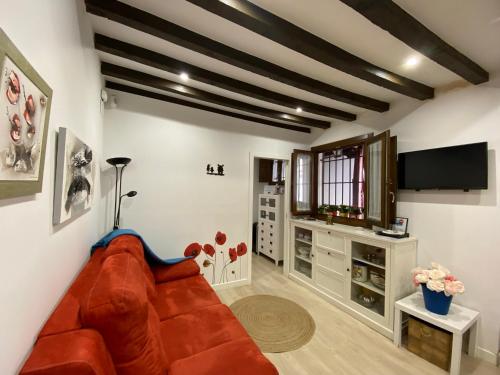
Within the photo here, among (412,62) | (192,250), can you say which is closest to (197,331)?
(192,250)

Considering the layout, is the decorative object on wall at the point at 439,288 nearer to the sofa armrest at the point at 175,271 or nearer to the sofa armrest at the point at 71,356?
the sofa armrest at the point at 175,271

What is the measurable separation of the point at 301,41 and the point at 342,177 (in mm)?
2505

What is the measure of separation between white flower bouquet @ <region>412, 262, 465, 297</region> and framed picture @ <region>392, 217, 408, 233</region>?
1.51 ft

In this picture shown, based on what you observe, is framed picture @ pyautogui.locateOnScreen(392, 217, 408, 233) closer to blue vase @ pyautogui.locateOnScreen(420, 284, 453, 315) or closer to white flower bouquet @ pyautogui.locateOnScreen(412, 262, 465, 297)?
white flower bouquet @ pyautogui.locateOnScreen(412, 262, 465, 297)

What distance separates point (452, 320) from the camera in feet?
6.10

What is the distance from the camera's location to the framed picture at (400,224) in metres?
2.51

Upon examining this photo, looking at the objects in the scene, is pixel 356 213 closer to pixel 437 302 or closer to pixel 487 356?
pixel 437 302

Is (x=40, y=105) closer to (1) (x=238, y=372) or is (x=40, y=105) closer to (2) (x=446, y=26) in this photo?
(1) (x=238, y=372)

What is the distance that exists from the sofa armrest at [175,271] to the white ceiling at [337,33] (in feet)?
6.67

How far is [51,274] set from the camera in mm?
1042

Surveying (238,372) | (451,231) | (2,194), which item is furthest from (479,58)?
(2,194)

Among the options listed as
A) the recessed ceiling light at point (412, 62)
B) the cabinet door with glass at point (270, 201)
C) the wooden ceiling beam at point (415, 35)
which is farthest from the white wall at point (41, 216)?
the cabinet door with glass at point (270, 201)

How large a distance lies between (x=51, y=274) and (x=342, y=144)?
3.42m

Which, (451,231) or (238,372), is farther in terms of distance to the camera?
(451,231)
